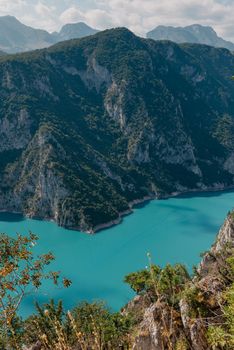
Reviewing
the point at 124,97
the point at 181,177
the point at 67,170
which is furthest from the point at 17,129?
the point at 181,177

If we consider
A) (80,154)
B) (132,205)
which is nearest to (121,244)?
(132,205)

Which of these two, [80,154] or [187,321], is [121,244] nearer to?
[80,154]

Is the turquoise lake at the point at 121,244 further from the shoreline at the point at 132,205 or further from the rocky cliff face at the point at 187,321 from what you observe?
the rocky cliff face at the point at 187,321

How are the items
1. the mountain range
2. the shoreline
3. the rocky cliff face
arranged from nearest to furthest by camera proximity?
the rocky cliff face < the shoreline < the mountain range

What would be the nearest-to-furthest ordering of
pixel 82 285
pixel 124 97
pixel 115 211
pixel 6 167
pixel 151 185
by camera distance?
pixel 82 285 < pixel 115 211 < pixel 6 167 < pixel 151 185 < pixel 124 97

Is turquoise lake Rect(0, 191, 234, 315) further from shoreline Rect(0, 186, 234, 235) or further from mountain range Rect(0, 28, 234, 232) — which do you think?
mountain range Rect(0, 28, 234, 232)

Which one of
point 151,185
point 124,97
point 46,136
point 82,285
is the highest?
point 124,97

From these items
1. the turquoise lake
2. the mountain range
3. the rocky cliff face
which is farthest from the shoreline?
the rocky cliff face

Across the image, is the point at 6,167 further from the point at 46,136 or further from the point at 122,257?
the point at 122,257

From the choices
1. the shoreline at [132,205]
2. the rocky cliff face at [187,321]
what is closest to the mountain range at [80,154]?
the shoreline at [132,205]
